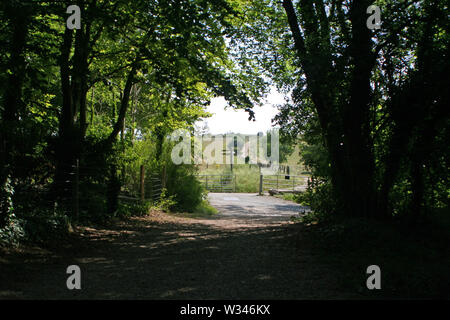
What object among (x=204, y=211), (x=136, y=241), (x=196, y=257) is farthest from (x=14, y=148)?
(x=204, y=211)

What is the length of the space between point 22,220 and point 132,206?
5779mm

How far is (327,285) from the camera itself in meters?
4.55

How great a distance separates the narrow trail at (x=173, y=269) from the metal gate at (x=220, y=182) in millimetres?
25741

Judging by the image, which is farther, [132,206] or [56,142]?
[132,206]

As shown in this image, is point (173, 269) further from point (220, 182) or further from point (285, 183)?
point (220, 182)

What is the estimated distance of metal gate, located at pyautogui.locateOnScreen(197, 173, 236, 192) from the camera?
34.1 metres

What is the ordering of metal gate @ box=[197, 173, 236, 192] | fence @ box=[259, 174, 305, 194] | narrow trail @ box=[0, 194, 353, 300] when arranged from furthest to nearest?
metal gate @ box=[197, 173, 236, 192]
fence @ box=[259, 174, 305, 194]
narrow trail @ box=[0, 194, 353, 300]

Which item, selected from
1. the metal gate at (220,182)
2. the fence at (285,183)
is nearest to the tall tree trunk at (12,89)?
the fence at (285,183)

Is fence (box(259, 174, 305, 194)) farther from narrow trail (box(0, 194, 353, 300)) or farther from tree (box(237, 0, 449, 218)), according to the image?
narrow trail (box(0, 194, 353, 300))

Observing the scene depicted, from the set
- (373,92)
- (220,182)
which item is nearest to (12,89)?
(373,92)

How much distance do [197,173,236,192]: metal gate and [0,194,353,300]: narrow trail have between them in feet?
84.5

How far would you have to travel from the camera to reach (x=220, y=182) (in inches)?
1362

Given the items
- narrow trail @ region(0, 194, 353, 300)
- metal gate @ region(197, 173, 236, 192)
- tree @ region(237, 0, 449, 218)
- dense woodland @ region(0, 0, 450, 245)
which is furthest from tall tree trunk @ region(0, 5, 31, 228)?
metal gate @ region(197, 173, 236, 192)

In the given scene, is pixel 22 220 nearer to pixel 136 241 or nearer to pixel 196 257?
pixel 136 241
